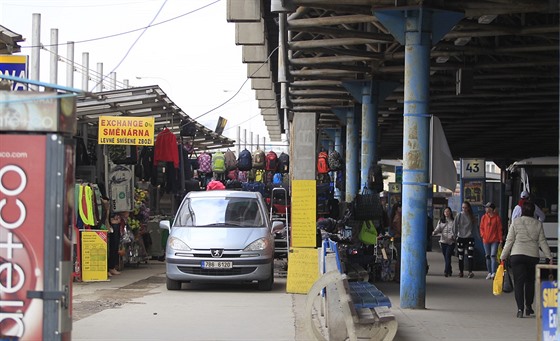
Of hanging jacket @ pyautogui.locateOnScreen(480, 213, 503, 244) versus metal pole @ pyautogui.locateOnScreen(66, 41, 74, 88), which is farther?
metal pole @ pyautogui.locateOnScreen(66, 41, 74, 88)

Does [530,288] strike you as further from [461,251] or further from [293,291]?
[461,251]

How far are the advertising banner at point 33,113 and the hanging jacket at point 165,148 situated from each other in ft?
61.9

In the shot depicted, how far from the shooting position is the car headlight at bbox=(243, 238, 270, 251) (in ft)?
57.3

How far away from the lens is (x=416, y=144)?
1491 cm

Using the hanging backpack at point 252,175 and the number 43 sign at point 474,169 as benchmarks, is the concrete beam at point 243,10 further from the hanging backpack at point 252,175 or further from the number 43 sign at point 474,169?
the hanging backpack at point 252,175

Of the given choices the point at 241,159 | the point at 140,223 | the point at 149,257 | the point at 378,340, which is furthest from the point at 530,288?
the point at 241,159

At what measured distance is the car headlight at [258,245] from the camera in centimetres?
1745

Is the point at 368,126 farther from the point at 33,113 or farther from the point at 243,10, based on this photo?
the point at 33,113

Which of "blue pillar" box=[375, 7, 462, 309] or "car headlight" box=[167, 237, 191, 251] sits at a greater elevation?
"blue pillar" box=[375, 7, 462, 309]

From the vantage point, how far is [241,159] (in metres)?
32.7

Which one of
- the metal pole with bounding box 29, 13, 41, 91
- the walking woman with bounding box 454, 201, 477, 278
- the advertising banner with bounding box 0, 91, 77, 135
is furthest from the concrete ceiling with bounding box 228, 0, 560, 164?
the advertising banner with bounding box 0, 91, 77, 135

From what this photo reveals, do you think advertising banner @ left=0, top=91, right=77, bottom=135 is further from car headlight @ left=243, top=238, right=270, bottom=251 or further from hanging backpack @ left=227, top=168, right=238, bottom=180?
hanging backpack @ left=227, top=168, right=238, bottom=180

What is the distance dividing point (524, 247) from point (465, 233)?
342 inches

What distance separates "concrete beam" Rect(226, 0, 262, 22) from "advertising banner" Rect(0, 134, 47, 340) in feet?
52.3
